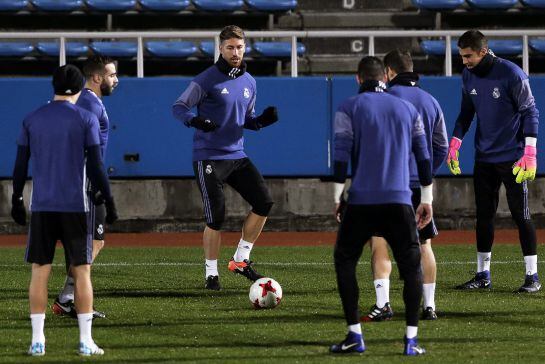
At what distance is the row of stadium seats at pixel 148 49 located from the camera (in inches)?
827

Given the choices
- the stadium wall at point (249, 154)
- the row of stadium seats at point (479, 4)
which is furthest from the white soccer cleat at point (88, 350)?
the row of stadium seats at point (479, 4)

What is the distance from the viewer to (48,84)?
1895 centimetres

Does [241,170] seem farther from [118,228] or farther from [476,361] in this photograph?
[118,228]

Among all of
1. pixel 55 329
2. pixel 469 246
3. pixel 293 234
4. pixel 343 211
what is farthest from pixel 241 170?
pixel 293 234

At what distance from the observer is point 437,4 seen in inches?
886

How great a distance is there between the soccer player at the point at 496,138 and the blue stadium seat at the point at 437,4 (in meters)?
10.9

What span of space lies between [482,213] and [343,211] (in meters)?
4.16

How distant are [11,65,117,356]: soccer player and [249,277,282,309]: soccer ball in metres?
2.58

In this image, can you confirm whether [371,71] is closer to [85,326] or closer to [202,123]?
[85,326]

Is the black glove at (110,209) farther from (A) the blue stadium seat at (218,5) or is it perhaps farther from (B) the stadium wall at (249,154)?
(A) the blue stadium seat at (218,5)

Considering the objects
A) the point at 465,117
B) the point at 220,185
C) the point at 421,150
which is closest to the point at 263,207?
the point at 220,185

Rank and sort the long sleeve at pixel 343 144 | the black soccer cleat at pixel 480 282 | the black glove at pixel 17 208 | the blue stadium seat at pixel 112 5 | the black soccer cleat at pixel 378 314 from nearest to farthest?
the long sleeve at pixel 343 144 < the black glove at pixel 17 208 < the black soccer cleat at pixel 378 314 < the black soccer cleat at pixel 480 282 < the blue stadium seat at pixel 112 5

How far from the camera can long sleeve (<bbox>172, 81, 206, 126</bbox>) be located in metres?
11.4

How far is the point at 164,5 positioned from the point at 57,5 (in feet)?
6.13
